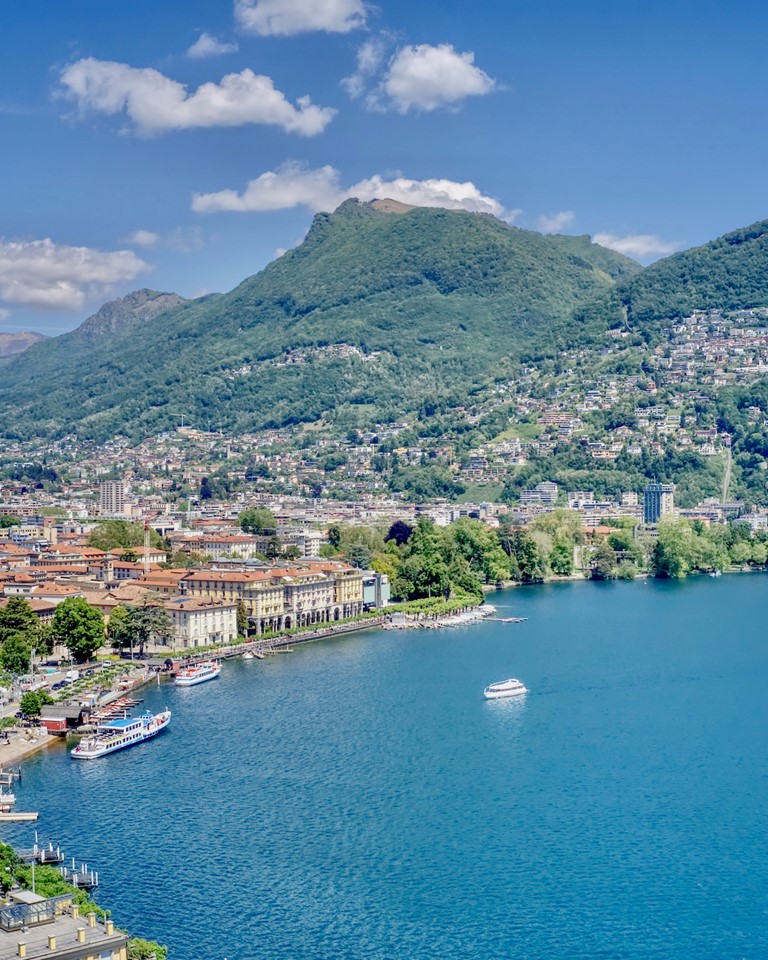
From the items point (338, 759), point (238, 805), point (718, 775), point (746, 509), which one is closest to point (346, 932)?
point (238, 805)

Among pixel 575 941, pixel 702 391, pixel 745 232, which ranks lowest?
pixel 575 941

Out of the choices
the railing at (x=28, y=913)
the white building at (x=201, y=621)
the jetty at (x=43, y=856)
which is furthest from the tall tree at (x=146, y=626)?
the railing at (x=28, y=913)

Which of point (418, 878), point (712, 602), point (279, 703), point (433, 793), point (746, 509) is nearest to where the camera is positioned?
point (418, 878)

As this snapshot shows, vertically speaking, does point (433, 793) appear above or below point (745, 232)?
below

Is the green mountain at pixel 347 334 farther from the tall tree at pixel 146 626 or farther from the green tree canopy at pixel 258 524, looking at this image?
the tall tree at pixel 146 626

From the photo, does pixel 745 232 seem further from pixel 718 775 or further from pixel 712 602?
pixel 718 775

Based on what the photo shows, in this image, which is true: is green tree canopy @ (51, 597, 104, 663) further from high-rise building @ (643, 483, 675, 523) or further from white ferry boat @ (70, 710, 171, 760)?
high-rise building @ (643, 483, 675, 523)
